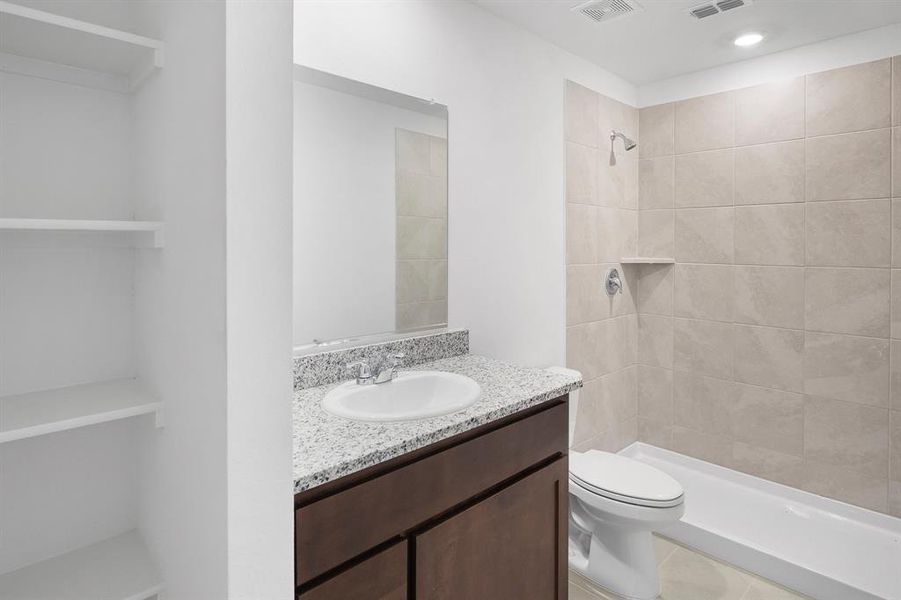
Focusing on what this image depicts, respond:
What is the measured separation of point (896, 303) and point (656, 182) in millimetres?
1289

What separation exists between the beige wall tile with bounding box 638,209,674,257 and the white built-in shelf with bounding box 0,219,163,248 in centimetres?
272

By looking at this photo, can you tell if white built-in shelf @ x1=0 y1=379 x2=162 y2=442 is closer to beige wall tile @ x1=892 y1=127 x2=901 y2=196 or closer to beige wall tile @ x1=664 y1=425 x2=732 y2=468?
beige wall tile @ x1=664 y1=425 x2=732 y2=468

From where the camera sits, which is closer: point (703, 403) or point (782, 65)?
point (782, 65)

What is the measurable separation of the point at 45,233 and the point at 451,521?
1.08m

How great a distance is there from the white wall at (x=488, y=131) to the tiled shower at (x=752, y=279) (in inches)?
7.5

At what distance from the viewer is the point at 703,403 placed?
2.95 m

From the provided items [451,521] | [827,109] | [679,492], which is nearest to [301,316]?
[451,521]

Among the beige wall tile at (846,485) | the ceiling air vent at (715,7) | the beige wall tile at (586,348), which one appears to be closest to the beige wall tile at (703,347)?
the beige wall tile at (586,348)

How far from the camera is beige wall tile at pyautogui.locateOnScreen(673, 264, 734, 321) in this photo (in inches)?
111

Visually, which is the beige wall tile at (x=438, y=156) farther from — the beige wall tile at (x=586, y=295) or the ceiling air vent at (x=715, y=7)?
the ceiling air vent at (x=715, y=7)

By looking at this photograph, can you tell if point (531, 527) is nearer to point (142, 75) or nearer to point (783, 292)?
point (142, 75)

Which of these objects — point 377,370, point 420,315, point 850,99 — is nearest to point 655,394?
point 850,99

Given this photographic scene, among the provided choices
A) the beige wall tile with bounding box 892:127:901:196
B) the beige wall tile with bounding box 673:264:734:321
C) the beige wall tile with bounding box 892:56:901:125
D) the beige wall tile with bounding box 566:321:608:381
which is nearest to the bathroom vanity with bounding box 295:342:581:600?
the beige wall tile with bounding box 566:321:608:381

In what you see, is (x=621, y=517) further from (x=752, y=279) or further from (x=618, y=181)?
(x=618, y=181)
